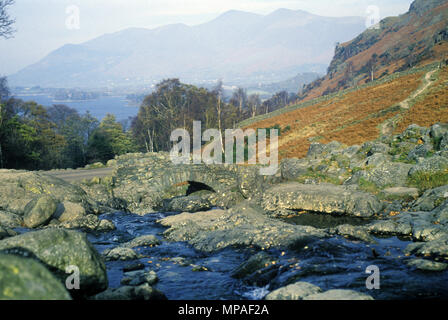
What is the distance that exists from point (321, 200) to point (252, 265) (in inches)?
316

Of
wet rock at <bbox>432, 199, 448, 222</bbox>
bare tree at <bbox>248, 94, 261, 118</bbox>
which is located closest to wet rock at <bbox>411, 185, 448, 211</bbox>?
wet rock at <bbox>432, 199, 448, 222</bbox>

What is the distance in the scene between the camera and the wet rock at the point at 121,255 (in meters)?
10.4

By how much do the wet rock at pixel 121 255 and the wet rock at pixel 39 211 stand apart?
4.47 meters

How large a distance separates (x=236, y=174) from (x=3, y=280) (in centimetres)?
1482

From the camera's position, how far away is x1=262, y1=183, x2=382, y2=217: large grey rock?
1555cm

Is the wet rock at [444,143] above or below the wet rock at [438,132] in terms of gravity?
below

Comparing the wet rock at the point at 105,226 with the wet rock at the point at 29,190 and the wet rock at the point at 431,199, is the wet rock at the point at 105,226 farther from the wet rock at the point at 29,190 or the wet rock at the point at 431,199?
the wet rock at the point at 431,199

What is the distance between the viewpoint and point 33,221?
1351cm

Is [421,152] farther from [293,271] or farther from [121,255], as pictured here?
[121,255]

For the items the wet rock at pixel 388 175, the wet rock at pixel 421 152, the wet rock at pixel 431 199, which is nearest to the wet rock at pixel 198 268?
the wet rock at pixel 431 199

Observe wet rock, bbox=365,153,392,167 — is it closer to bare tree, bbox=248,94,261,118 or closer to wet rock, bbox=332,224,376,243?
wet rock, bbox=332,224,376,243

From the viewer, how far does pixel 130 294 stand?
6.85 m

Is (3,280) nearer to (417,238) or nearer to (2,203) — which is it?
(417,238)

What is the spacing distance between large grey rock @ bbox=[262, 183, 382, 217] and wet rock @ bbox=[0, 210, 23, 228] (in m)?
10.4
